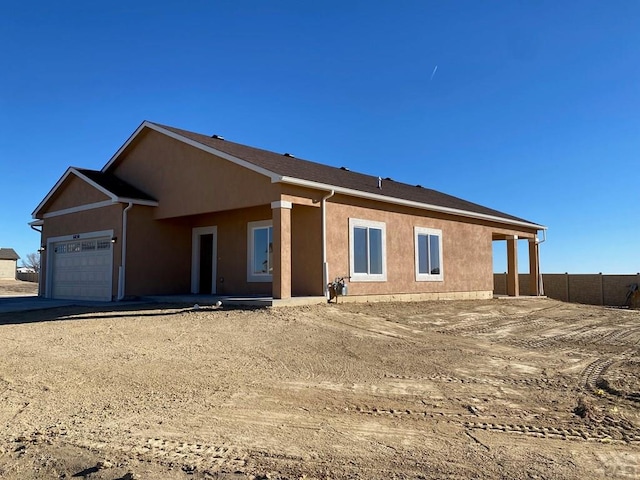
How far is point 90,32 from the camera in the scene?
14.5 m

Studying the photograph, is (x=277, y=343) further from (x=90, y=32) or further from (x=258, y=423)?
(x=90, y=32)

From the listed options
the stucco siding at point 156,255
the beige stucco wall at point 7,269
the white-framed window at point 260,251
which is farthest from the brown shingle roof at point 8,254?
the white-framed window at point 260,251

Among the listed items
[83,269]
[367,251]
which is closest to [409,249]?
[367,251]

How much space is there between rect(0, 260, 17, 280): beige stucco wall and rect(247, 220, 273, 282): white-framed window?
42769 millimetres

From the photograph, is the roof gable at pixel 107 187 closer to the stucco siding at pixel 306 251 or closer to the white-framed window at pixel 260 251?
the white-framed window at pixel 260 251

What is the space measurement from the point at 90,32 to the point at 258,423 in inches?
531

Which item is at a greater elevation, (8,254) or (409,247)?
(8,254)

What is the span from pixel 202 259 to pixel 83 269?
442cm

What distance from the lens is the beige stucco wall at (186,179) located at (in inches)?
561

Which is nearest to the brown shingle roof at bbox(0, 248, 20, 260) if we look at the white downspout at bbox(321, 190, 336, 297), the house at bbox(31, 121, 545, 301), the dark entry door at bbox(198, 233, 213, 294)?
the house at bbox(31, 121, 545, 301)

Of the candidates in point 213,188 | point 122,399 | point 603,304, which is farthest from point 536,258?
point 122,399

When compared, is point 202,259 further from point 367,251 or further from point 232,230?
point 367,251

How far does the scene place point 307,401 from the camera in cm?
606

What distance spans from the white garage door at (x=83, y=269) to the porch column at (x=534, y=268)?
60.9 ft
